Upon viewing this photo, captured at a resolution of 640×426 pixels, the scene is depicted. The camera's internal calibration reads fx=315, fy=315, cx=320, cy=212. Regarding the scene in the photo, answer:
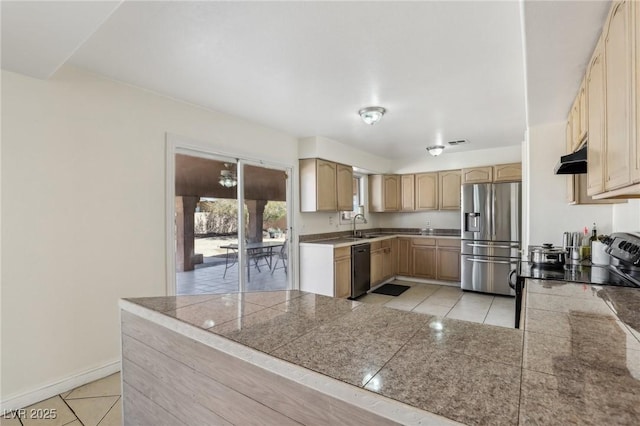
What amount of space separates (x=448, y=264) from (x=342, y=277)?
88.4 inches

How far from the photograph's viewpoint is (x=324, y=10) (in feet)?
5.69

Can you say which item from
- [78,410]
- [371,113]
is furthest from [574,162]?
[78,410]

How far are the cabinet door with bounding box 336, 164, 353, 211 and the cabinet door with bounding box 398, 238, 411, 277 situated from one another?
4.82 feet

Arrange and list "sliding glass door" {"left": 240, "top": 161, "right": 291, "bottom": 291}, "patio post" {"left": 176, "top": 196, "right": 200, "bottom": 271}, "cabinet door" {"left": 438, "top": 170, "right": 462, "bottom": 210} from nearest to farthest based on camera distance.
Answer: "patio post" {"left": 176, "top": 196, "right": 200, "bottom": 271}
"sliding glass door" {"left": 240, "top": 161, "right": 291, "bottom": 291}
"cabinet door" {"left": 438, "top": 170, "right": 462, "bottom": 210}

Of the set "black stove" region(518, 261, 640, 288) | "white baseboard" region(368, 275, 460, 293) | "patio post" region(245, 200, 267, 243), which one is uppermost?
"patio post" region(245, 200, 267, 243)

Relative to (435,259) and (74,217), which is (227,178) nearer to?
(74,217)

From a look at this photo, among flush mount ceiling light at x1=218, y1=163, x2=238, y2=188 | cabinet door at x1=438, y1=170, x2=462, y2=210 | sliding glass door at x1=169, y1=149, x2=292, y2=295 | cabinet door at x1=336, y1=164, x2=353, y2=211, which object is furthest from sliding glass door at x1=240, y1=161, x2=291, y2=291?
cabinet door at x1=438, y1=170, x2=462, y2=210

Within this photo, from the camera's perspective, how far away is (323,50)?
7.08 ft

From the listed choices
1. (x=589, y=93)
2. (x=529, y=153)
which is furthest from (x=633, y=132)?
(x=529, y=153)

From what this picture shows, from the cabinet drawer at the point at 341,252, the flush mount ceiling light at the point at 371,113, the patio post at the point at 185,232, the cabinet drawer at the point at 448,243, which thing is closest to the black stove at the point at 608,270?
the flush mount ceiling light at the point at 371,113

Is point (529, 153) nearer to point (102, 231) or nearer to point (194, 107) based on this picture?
point (194, 107)

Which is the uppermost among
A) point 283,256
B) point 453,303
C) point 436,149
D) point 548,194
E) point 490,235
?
point 436,149

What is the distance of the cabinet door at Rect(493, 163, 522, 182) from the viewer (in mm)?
5137

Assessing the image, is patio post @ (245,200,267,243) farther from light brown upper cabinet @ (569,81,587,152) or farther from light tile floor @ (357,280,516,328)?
light brown upper cabinet @ (569,81,587,152)
